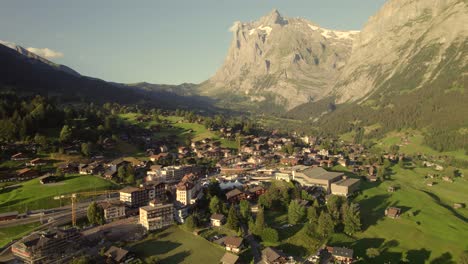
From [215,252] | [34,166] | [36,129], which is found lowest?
[215,252]

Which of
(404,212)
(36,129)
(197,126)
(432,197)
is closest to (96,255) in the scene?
(404,212)

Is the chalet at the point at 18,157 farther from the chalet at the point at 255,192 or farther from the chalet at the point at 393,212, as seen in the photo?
the chalet at the point at 393,212

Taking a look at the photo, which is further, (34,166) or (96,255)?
(34,166)

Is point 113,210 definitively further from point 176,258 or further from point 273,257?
point 273,257

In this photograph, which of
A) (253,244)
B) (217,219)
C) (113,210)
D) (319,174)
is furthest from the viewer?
(319,174)

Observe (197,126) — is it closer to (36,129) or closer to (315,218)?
(36,129)

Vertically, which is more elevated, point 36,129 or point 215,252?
point 36,129

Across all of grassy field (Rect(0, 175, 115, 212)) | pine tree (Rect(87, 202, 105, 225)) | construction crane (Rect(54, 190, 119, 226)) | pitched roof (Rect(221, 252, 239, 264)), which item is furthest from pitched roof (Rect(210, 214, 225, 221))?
grassy field (Rect(0, 175, 115, 212))

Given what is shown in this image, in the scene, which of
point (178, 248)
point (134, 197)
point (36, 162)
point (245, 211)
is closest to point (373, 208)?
point (245, 211)
